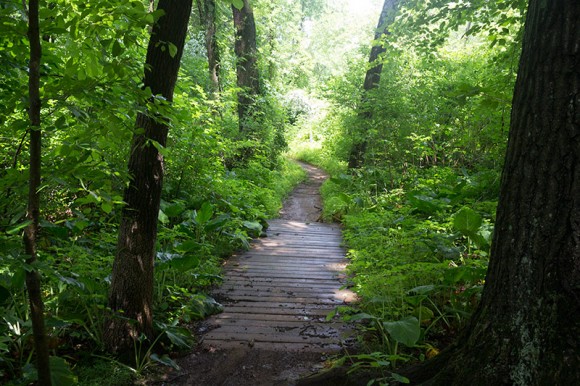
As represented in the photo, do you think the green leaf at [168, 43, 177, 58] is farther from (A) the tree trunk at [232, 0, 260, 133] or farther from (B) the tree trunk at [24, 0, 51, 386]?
(A) the tree trunk at [232, 0, 260, 133]

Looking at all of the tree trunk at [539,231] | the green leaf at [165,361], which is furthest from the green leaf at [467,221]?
the green leaf at [165,361]

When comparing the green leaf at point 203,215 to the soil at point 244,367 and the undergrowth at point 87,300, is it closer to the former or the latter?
the undergrowth at point 87,300

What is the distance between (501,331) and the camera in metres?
1.98

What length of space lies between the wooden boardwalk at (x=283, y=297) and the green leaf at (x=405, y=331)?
3.09 feet

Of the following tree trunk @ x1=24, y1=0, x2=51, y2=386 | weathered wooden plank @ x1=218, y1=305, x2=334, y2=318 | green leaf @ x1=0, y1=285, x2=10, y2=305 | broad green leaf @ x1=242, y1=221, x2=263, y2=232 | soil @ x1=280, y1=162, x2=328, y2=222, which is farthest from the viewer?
soil @ x1=280, y1=162, x2=328, y2=222

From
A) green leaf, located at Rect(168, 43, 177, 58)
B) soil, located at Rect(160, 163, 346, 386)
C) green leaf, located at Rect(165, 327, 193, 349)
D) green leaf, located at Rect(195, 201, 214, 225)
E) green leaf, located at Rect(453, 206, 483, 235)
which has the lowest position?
soil, located at Rect(160, 163, 346, 386)

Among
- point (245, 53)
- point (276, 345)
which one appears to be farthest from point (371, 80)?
point (276, 345)

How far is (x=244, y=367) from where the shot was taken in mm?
3336

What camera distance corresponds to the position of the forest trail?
10.8ft

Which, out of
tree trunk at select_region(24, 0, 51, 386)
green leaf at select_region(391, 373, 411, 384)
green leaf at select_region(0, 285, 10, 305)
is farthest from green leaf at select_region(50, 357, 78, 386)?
green leaf at select_region(391, 373, 411, 384)

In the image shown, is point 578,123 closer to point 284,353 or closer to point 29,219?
point 29,219

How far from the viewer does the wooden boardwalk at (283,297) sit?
3.79 m

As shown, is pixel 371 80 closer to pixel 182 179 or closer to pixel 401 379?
pixel 182 179

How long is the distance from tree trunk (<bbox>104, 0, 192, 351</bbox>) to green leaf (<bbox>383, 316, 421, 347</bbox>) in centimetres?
197
